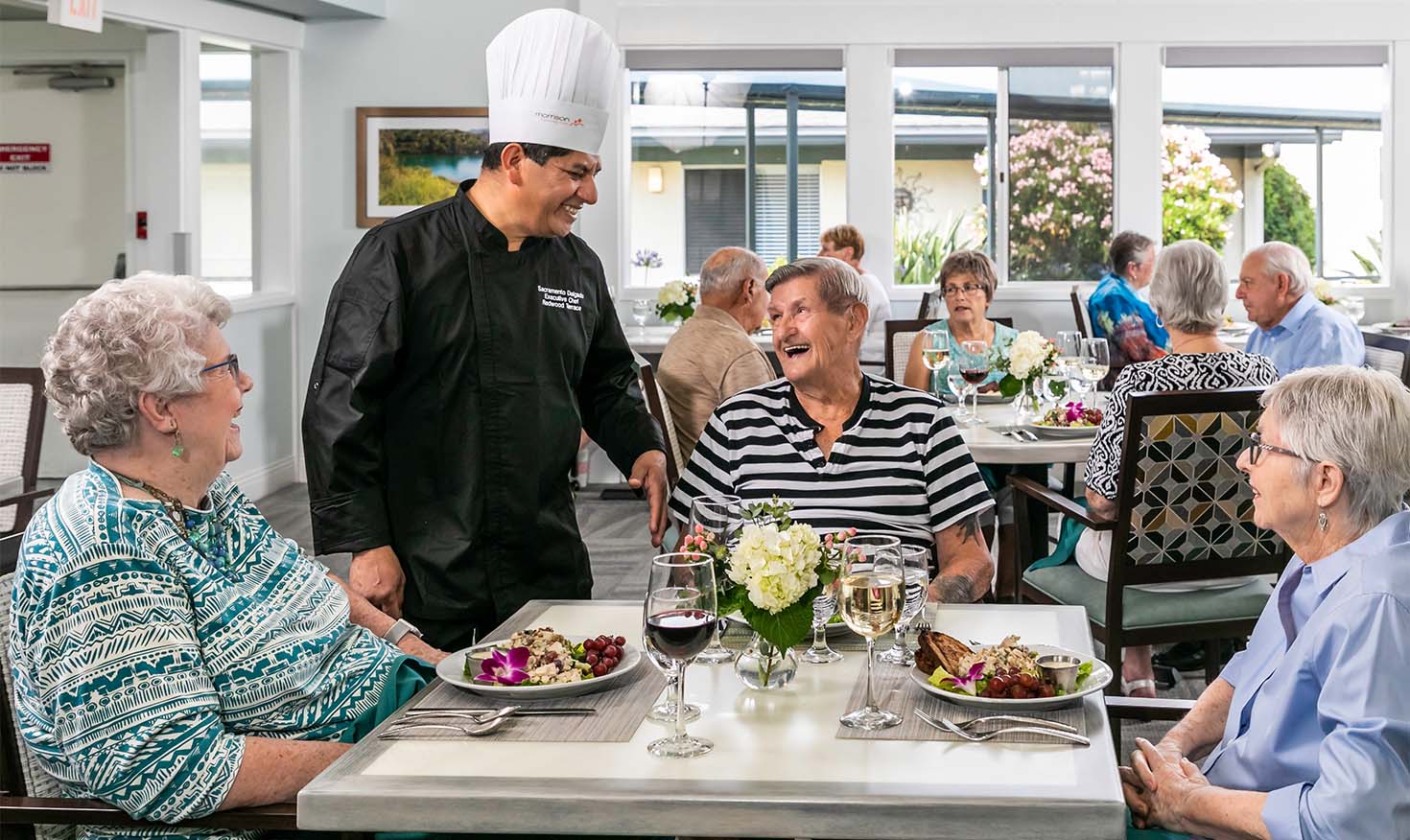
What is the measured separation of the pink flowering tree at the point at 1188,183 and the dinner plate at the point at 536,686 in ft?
25.7

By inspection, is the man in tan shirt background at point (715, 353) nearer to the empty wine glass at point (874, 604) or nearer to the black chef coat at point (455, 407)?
the black chef coat at point (455, 407)

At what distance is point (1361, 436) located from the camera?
1903 millimetres

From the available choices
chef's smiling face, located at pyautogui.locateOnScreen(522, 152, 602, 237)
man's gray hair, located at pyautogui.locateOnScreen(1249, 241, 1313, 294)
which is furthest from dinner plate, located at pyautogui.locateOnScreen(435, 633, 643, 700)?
man's gray hair, located at pyautogui.locateOnScreen(1249, 241, 1313, 294)

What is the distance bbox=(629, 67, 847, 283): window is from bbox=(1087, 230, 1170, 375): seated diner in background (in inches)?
84.1

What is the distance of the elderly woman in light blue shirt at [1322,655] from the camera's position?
169cm

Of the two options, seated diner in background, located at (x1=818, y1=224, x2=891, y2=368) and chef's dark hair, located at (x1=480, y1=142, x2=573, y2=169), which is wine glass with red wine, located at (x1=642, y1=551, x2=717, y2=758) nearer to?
chef's dark hair, located at (x1=480, y1=142, x2=573, y2=169)

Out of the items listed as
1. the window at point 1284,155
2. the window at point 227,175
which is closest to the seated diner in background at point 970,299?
the window at point 1284,155

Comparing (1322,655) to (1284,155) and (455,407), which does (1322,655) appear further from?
(1284,155)

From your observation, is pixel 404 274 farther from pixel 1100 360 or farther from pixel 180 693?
pixel 1100 360

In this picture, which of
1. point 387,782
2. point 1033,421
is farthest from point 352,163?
point 387,782

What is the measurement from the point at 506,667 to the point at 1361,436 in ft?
3.89

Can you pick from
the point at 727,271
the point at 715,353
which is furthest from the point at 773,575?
the point at 727,271

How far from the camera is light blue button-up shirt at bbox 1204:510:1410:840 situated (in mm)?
1682

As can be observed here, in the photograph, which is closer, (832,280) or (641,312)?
(832,280)
